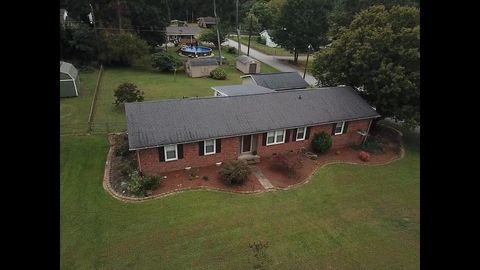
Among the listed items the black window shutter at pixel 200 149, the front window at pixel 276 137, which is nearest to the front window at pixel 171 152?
the black window shutter at pixel 200 149

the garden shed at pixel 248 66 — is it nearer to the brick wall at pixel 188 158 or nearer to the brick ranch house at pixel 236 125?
the brick ranch house at pixel 236 125

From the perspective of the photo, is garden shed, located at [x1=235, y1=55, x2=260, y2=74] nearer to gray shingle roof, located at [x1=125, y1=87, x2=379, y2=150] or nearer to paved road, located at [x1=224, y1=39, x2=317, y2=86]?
paved road, located at [x1=224, y1=39, x2=317, y2=86]

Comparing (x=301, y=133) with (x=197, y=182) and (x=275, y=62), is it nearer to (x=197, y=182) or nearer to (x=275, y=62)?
(x=197, y=182)

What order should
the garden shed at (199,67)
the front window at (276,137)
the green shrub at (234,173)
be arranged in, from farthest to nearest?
A: the garden shed at (199,67), the front window at (276,137), the green shrub at (234,173)

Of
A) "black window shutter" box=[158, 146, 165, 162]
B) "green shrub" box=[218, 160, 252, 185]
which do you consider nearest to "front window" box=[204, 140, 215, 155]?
"green shrub" box=[218, 160, 252, 185]

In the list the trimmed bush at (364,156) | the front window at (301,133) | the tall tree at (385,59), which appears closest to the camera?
the front window at (301,133)

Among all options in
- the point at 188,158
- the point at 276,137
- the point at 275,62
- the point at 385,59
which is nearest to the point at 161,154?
the point at 188,158
